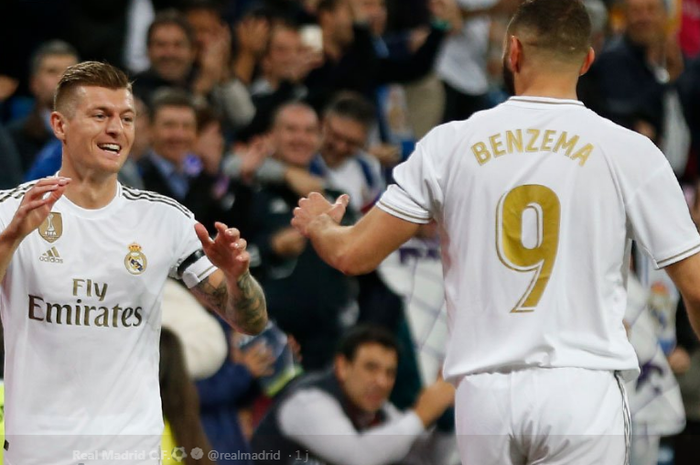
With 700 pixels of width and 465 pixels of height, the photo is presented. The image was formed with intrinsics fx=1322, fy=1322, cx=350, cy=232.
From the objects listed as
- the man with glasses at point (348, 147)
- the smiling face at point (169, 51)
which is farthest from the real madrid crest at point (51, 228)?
the smiling face at point (169, 51)

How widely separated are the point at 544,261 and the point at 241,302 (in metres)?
1.18

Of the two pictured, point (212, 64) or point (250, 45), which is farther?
point (250, 45)

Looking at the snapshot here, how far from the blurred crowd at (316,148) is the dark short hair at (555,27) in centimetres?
230

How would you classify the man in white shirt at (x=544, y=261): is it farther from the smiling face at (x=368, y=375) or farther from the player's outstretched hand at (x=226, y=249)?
the smiling face at (x=368, y=375)

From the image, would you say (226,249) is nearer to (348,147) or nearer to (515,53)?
(515,53)

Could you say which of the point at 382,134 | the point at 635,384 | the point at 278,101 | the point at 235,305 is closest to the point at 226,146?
the point at 278,101

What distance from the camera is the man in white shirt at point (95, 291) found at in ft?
15.2

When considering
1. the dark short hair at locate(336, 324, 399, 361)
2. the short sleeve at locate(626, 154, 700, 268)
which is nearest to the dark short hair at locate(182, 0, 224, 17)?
the dark short hair at locate(336, 324, 399, 361)

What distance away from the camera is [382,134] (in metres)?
10.4

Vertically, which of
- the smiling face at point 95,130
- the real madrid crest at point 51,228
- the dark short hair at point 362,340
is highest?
the smiling face at point 95,130

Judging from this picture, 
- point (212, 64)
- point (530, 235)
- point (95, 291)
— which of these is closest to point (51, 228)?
point (95, 291)

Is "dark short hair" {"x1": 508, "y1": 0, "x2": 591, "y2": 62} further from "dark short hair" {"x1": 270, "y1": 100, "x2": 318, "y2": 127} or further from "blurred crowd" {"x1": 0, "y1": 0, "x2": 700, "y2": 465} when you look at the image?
"dark short hair" {"x1": 270, "y1": 100, "x2": 318, "y2": 127}

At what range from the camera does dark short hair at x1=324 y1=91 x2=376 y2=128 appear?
9344 mm

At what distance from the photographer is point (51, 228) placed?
4.77 metres
